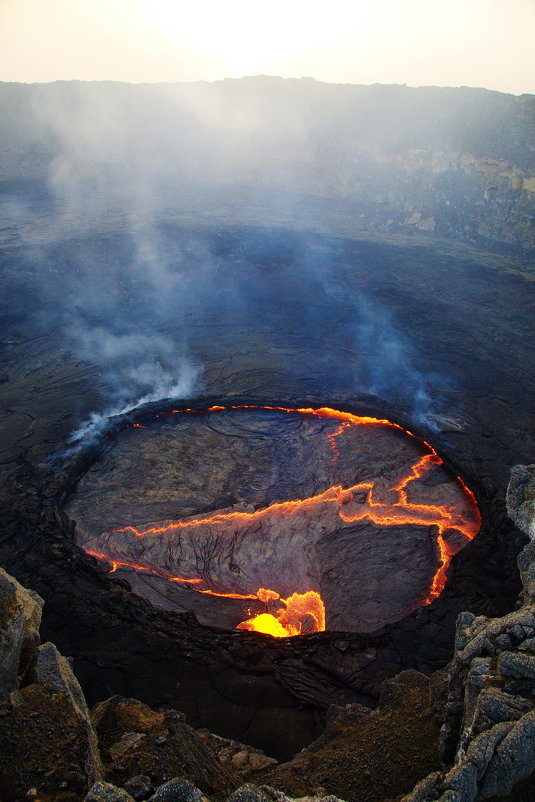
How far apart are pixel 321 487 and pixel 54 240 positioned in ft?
77.7

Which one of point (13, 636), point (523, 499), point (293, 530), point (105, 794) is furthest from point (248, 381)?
point (105, 794)

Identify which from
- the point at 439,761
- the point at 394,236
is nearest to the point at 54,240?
the point at 394,236

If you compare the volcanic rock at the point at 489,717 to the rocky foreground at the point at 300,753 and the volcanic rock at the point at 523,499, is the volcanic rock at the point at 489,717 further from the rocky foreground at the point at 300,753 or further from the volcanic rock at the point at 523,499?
the volcanic rock at the point at 523,499

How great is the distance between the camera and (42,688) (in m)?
5.95

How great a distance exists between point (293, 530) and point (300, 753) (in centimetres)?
516

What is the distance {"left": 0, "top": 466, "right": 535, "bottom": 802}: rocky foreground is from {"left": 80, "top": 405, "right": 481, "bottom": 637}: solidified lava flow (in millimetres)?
2974

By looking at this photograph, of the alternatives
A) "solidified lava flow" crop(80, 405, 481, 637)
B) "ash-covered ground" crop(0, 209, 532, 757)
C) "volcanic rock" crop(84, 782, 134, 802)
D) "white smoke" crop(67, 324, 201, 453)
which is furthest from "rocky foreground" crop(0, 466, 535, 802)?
"white smoke" crop(67, 324, 201, 453)

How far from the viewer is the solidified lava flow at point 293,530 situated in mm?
10586

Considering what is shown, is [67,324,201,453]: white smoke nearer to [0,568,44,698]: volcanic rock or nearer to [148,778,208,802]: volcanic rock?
[0,568,44,698]: volcanic rock

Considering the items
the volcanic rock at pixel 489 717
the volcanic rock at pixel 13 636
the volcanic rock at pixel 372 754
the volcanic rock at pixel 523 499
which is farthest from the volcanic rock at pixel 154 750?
the volcanic rock at pixel 523 499

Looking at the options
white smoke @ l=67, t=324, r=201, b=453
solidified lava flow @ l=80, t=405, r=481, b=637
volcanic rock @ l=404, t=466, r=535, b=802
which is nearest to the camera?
volcanic rock @ l=404, t=466, r=535, b=802

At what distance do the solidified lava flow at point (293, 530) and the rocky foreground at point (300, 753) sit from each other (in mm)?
2974

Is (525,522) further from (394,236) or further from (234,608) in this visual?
(394,236)

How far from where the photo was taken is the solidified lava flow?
10.6 meters
